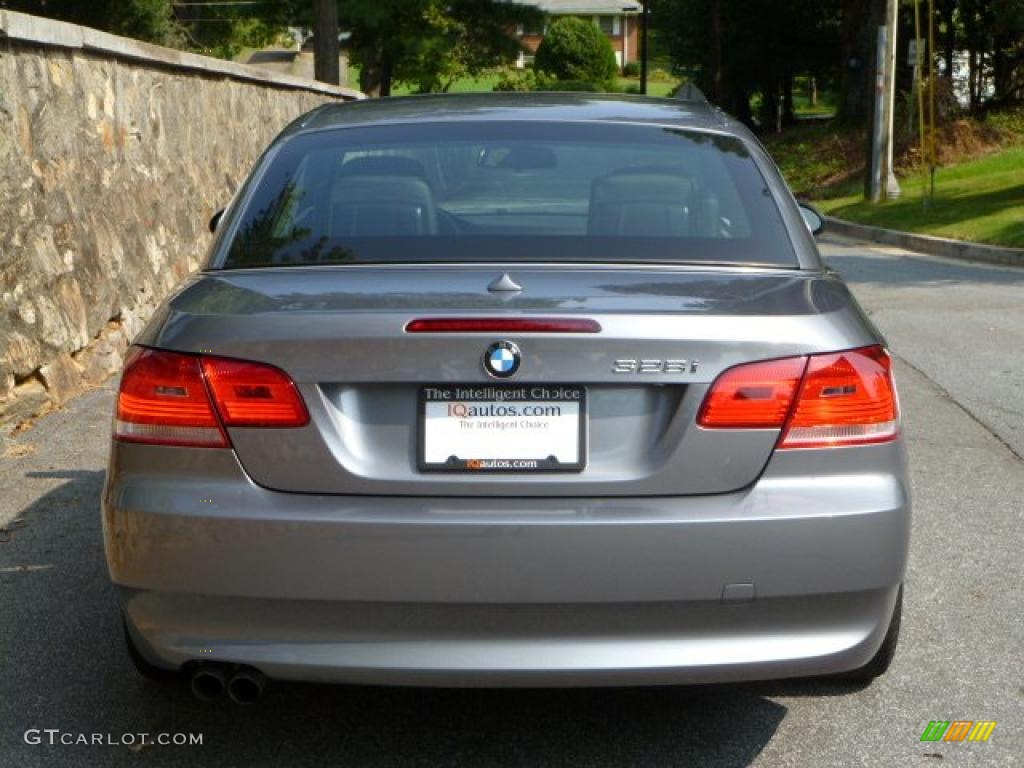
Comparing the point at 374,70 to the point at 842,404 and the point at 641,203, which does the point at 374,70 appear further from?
the point at 842,404

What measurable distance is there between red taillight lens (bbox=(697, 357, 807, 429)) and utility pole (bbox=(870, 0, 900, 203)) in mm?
25244

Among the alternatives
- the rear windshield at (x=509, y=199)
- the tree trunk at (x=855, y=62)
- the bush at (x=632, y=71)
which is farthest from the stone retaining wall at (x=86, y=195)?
the bush at (x=632, y=71)

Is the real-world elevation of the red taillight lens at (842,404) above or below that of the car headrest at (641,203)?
below

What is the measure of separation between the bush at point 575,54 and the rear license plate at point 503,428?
230 feet

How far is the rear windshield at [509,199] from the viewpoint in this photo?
4.08 metres

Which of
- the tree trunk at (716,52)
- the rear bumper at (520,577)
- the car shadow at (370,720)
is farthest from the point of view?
the tree trunk at (716,52)

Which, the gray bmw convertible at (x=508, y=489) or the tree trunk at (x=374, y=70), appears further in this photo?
the tree trunk at (x=374, y=70)

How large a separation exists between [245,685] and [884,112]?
26.1 m

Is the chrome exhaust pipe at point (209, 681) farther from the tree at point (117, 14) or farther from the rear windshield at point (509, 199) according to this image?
the tree at point (117, 14)

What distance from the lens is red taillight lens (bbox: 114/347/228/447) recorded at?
3564 millimetres

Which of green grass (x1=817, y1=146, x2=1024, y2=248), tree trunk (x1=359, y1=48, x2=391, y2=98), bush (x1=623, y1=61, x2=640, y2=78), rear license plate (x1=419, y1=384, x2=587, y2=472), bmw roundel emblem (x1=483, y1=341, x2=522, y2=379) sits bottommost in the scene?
bush (x1=623, y1=61, x2=640, y2=78)

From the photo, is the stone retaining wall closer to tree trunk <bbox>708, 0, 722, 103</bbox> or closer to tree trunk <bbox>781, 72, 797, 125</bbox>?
tree trunk <bbox>708, 0, 722, 103</bbox>

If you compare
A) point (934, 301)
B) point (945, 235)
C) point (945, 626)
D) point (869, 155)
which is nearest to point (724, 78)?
point (869, 155)

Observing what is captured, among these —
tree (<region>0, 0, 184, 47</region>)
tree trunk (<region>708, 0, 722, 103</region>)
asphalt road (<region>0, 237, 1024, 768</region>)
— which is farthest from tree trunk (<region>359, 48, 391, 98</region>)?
asphalt road (<region>0, 237, 1024, 768</region>)
